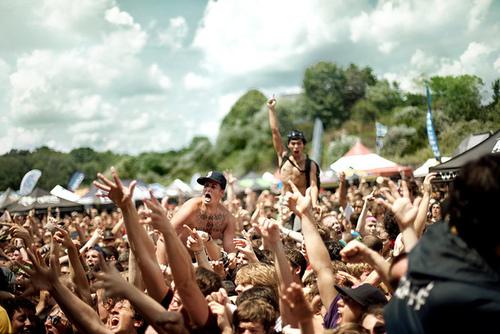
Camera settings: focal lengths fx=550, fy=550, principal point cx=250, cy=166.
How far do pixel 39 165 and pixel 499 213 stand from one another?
7523 cm

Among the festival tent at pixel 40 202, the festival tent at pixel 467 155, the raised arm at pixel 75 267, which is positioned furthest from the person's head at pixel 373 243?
the festival tent at pixel 40 202

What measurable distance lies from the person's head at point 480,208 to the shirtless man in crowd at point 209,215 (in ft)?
13.3

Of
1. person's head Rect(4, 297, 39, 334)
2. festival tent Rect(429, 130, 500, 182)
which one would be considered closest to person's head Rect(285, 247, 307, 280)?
person's head Rect(4, 297, 39, 334)

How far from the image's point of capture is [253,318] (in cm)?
310

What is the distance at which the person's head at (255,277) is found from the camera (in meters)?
3.95

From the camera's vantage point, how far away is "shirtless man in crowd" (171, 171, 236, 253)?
573 cm

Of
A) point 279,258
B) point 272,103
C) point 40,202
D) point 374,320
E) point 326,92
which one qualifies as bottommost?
point 40,202

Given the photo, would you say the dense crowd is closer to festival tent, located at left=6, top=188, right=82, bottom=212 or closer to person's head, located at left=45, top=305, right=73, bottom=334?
person's head, located at left=45, top=305, right=73, bottom=334

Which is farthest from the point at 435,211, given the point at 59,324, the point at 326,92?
the point at 326,92

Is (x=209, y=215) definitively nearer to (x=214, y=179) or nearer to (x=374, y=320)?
(x=214, y=179)

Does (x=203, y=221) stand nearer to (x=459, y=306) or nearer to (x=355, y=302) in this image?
(x=355, y=302)

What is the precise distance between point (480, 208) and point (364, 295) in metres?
1.41

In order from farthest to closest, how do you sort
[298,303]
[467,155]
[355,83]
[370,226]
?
[355,83]
[467,155]
[370,226]
[298,303]

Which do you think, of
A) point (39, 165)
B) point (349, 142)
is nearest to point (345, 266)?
point (349, 142)
